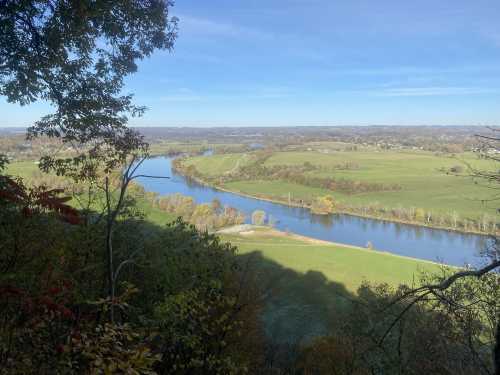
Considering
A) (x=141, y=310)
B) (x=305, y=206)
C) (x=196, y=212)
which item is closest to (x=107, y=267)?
(x=141, y=310)

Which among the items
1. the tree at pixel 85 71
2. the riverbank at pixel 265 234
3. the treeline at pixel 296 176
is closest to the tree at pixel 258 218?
the riverbank at pixel 265 234

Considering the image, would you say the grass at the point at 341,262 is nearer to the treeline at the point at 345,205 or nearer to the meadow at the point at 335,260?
the meadow at the point at 335,260

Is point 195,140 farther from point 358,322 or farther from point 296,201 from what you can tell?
point 358,322

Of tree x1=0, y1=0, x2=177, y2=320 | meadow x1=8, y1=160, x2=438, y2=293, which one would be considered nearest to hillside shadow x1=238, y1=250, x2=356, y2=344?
meadow x1=8, y1=160, x2=438, y2=293

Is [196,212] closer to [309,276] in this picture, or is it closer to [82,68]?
[309,276]

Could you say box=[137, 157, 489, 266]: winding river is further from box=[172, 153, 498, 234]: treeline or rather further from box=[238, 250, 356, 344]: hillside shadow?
box=[238, 250, 356, 344]: hillside shadow

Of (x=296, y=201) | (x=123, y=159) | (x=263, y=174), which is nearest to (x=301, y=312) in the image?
(x=123, y=159)

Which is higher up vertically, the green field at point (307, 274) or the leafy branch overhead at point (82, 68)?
the leafy branch overhead at point (82, 68)
